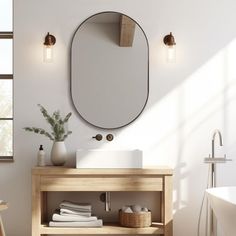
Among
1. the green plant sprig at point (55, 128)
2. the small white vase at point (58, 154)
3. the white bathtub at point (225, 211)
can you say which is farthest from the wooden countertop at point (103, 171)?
the white bathtub at point (225, 211)

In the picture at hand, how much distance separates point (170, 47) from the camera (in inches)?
191

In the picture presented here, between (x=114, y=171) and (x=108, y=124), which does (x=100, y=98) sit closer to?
(x=108, y=124)

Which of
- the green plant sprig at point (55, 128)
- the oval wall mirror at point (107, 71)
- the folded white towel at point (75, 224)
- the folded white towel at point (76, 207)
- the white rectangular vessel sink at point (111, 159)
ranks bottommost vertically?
the folded white towel at point (75, 224)

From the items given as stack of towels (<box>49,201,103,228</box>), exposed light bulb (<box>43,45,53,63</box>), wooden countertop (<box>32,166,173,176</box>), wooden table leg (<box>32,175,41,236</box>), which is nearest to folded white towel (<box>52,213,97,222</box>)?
stack of towels (<box>49,201,103,228</box>)

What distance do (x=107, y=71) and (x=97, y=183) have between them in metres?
1.12

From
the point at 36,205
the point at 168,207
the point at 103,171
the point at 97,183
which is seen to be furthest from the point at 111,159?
the point at 36,205

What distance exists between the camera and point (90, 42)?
16.1 feet

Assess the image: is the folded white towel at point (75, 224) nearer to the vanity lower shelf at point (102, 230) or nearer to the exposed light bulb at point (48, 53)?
the vanity lower shelf at point (102, 230)

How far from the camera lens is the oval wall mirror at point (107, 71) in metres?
4.88

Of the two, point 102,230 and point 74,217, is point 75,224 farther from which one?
point 102,230

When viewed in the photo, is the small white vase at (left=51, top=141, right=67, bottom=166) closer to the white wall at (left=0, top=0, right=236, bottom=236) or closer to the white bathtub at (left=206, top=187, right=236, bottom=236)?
the white wall at (left=0, top=0, right=236, bottom=236)

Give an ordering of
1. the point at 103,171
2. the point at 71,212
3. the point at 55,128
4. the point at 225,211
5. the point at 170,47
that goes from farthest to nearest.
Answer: the point at 170,47, the point at 55,128, the point at 71,212, the point at 103,171, the point at 225,211

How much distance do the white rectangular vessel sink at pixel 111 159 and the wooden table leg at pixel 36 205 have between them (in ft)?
1.27

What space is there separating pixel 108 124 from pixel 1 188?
1194mm
